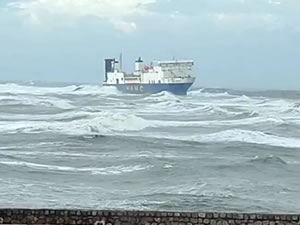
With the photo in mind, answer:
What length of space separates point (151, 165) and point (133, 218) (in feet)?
40.6

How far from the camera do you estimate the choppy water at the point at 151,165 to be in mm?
14344

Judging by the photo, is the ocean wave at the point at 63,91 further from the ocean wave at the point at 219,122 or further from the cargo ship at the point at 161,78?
the ocean wave at the point at 219,122

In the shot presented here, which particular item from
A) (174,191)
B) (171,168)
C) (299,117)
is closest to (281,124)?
(299,117)

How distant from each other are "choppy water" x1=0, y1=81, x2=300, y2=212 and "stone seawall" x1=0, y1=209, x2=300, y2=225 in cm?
472

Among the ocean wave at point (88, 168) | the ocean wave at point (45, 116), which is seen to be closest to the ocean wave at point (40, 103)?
the ocean wave at point (45, 116)

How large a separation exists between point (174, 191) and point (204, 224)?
767 centimetres

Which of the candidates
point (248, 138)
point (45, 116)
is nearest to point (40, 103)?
point (45, 116)

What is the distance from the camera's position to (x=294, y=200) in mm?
14867

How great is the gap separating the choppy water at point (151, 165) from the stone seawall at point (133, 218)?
472cm

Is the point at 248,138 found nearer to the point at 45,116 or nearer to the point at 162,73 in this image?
the point at 45,116

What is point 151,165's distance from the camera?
20469 mm

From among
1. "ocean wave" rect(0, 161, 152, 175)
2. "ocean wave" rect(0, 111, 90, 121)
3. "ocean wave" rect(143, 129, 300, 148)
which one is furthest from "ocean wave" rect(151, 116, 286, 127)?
"ocean wave" rect(0, 161, 152, 175)

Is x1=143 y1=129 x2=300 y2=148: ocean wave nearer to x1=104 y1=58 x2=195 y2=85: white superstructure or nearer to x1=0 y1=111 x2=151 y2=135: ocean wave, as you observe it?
x1=0 y1=111 x2=151 y2=135: ocean wave

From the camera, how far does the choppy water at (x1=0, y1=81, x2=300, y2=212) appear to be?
14.3m
